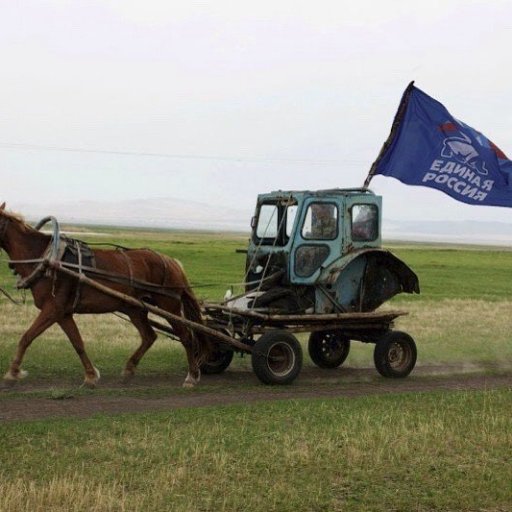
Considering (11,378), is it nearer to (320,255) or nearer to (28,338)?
(28,338)

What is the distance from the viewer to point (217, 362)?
13297 millimetres

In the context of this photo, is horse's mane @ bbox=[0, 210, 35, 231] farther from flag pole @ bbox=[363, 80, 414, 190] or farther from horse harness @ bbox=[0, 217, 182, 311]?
flag pole @ bbox=[363, 80, 414, 190]

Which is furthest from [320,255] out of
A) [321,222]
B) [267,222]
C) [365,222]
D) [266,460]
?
[266,460]

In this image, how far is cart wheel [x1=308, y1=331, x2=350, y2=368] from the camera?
46.5 ft

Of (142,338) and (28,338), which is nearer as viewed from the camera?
(28,338)

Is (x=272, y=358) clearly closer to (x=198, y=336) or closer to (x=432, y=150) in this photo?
(x=198, y=336)

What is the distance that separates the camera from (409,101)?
14445mm

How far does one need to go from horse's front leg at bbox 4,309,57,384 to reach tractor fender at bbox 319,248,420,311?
12.8 ft

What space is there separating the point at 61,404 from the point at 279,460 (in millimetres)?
3402

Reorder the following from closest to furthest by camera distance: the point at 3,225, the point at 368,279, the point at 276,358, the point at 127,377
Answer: the point at 3,225, the point at 127,377, the point at 276,358, the point at 368,279

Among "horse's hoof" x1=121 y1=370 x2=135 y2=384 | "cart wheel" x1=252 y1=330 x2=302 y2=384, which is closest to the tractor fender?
"cart wheel" x1=252 y1=330 x2=302 y2=384

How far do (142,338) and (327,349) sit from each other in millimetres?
3462

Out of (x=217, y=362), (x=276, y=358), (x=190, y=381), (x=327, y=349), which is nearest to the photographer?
(x=190, y=381)

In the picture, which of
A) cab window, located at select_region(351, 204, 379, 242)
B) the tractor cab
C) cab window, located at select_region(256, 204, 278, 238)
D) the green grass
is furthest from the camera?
cab window, located at select_region(256, 204, 278, 238)
